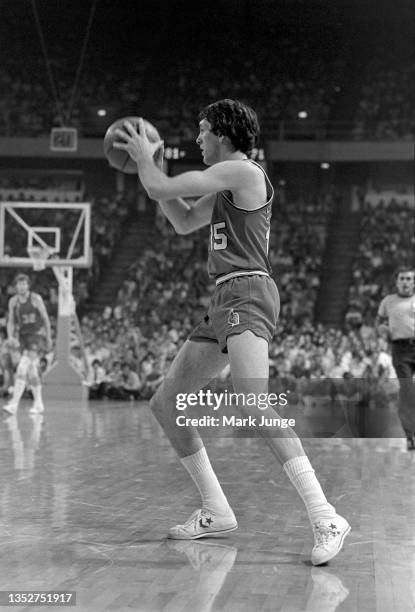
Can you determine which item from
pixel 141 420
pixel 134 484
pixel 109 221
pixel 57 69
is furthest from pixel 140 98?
pixel 134 484

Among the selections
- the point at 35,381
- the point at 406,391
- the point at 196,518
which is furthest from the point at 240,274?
the point at 35,381

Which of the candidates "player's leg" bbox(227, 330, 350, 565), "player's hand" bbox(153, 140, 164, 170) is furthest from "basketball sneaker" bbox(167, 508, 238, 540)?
"player's hand" bbox(153, 140, 164, 170)

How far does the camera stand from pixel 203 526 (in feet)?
12.5

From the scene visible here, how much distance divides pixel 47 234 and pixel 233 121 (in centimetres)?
1679

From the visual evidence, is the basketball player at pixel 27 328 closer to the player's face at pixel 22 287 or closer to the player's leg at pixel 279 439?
the player's face at pixel 22 287

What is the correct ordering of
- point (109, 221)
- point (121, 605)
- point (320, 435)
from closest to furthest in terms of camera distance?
point (121, 605) → point (320, 435) → point (109, 221)

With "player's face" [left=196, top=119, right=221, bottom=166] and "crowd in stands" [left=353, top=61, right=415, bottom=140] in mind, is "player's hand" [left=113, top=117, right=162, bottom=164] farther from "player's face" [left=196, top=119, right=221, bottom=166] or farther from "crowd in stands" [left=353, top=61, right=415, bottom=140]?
"crowd in stands" [left=353, top=61, right=415, bottom=140]

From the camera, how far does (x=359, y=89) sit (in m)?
28.1

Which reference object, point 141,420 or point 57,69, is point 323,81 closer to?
point 57,69

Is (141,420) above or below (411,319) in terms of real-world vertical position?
below

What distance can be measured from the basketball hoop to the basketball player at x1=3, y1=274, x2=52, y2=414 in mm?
3619

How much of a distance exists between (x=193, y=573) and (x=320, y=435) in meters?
7.31

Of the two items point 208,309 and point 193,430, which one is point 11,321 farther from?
point 208,309

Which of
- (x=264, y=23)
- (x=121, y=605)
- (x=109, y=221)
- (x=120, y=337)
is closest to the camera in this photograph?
(x=121, y=605)
